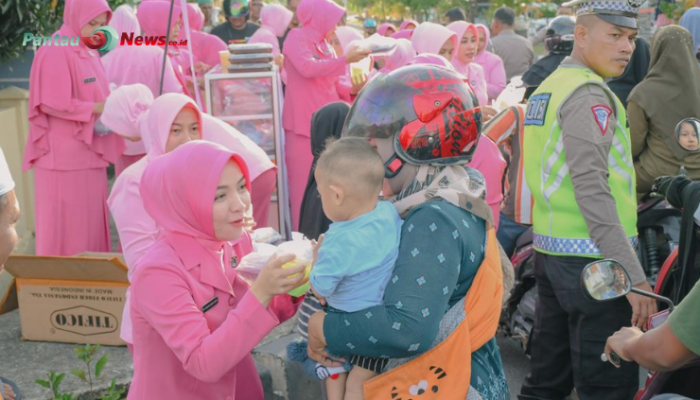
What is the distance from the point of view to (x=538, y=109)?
3918 millimetres

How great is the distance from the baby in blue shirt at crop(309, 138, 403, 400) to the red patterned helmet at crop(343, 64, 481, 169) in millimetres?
87

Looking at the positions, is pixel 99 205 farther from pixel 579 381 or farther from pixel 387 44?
pixel 579 381

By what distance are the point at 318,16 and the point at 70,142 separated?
2.69 meters

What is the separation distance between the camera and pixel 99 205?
20.5ft

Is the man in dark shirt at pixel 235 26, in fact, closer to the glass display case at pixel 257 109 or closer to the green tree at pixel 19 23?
the green tree at pixel 19 23

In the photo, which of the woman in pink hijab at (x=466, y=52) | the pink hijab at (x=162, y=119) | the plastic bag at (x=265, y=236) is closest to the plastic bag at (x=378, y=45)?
the woman in pink hijab at (x=466, y=52)

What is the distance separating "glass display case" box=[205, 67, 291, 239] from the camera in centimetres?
706

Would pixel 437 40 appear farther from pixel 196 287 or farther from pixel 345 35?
pixel 196 287

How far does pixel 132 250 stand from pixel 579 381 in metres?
2.13

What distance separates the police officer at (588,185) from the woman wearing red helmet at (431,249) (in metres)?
1.40

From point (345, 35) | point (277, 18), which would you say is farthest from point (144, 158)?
point (277, 18)

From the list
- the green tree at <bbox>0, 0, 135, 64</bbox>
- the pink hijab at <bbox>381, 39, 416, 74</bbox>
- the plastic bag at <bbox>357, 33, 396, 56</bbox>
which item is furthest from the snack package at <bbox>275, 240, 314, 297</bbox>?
the pink hijab at <bbox>381, 39, 416, 74</bbox>

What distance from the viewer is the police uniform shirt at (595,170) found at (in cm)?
365

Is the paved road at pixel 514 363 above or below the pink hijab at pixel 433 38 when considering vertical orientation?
below
